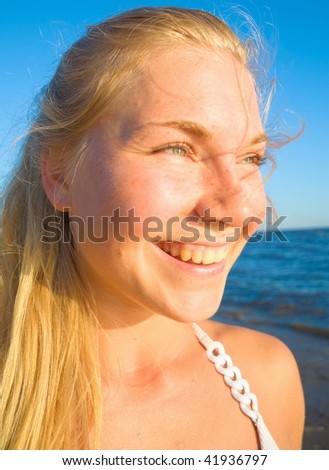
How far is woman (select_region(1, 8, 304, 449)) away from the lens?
1810mm

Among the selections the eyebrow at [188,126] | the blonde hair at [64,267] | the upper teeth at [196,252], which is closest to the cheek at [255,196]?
the upper teeth at [196,252]

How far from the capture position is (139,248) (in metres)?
1.83

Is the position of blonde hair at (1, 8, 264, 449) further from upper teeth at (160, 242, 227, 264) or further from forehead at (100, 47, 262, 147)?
upper teeth at (160, 242, 227, 264)

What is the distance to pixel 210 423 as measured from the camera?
7.05 feet

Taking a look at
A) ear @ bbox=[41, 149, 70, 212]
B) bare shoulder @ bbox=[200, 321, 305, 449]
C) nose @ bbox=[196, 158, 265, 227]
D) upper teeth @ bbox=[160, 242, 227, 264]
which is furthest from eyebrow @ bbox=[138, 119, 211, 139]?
bare shoulder @ bbox=[200, 321, 305, 449]

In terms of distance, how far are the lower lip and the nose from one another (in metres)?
0.22

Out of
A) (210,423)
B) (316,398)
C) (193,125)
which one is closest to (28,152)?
(193,125)

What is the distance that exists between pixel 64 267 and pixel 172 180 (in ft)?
2.84

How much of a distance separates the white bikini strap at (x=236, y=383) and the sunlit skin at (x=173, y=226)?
45 millimetres

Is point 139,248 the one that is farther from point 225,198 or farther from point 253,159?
point 253,159

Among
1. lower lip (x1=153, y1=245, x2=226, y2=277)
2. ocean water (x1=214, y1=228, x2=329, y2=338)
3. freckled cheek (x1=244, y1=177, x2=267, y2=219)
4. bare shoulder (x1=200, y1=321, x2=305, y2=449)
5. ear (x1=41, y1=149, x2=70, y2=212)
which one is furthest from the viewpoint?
ocean water (x1=214, y1=228, x2=329, y2=338)

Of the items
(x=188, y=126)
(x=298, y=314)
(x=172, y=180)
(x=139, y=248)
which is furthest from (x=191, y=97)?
(x=298, y=314)

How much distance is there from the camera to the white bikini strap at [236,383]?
2.15m
